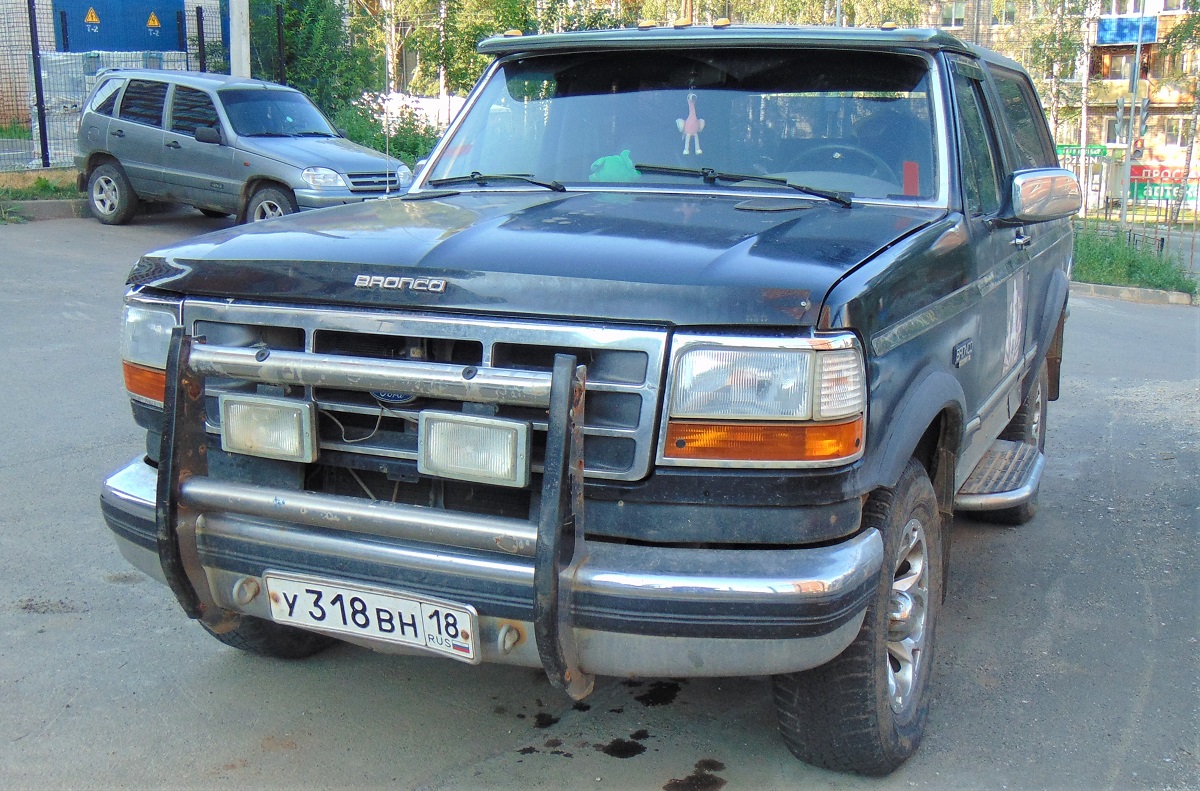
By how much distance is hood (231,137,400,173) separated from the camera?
41.2 feet

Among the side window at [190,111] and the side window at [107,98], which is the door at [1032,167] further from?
the side window at [107,98]

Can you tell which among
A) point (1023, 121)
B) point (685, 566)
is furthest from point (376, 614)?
point (1023, 121)

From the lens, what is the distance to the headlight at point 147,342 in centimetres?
301

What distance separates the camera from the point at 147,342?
3.06m

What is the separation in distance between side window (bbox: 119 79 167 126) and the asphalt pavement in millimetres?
9106

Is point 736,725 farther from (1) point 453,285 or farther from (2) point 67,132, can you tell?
(2) point 67,132

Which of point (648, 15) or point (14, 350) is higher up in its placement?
point (648, 15)

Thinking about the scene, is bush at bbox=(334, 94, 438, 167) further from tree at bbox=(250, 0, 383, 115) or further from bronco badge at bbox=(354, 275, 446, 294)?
bronco badge at bbox=(354, 275, 446, 294)

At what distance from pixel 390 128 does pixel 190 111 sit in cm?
636

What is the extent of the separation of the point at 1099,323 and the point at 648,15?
30.3 meters

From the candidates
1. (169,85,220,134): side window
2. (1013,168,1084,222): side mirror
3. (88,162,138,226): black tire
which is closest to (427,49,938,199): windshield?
(1013,168,1084,222): side mirror

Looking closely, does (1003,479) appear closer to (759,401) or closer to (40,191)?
(759,401)

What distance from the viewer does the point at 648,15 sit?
39.4 meters

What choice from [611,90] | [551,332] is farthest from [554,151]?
[551,332]
